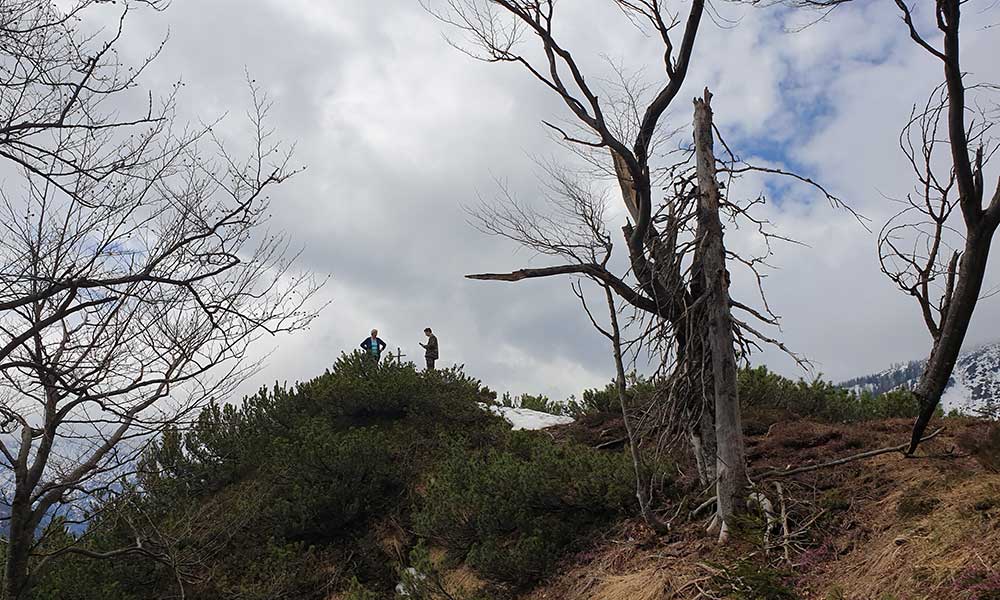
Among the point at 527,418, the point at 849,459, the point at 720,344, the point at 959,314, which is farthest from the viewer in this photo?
the point at 527,418

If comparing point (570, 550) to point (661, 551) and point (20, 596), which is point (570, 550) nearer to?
point (661, 551)

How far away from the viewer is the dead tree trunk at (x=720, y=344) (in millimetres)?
6738

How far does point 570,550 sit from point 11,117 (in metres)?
6.31

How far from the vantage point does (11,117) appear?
16.7 ft

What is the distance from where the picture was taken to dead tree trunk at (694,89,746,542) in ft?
22.1

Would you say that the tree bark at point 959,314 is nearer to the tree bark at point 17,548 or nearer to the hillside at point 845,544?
the hillside at point 845,544

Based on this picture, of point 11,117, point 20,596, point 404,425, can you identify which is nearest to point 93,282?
point 11,117

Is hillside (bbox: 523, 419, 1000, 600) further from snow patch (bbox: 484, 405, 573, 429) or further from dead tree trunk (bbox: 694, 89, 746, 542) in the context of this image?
snow patch (bbox: 484, 405, 573, 429)

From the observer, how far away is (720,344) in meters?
6.96

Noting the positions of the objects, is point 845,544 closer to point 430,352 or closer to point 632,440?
point 632,440

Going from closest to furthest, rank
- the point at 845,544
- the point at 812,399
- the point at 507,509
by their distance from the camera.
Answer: the point at 845,544, the point at 507,509, the point at 812,399

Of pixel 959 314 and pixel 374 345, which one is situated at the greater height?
pixel 374 345

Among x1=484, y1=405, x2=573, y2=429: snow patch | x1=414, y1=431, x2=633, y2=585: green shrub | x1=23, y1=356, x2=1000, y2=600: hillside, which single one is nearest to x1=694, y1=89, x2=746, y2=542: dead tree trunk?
x1=23, y1=356, x2=1000, y2=600: hillside

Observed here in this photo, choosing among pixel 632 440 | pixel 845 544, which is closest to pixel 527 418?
pixel 632 440
